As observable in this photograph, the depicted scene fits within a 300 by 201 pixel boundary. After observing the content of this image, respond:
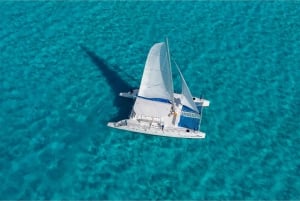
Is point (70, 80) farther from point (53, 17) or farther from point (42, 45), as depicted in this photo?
point (53, 17)

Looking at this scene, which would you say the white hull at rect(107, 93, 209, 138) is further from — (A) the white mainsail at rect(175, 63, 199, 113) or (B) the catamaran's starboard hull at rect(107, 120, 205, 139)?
(A) the white mainsail at rect(175, 63, 199, 113)

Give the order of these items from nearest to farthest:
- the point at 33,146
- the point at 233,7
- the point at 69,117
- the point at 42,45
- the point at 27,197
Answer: the point at 27,197
the point at 33,146
the point at 69,117
the point at 42,45
the point at 233,7

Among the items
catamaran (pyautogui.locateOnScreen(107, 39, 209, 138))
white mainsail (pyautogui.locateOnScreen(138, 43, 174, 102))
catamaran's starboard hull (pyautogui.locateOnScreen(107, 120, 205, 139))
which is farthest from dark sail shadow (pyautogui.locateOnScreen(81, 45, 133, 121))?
white mainsail (pyautogui.locateOnScreen(138, 43, 174, 102))

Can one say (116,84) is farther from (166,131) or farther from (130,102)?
(166,131)

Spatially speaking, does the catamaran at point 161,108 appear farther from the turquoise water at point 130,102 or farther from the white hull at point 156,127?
the turquoise water at point 130,102

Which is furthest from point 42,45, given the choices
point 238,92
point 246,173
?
point 246,173

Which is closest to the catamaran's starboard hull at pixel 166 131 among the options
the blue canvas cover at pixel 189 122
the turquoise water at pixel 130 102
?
the blue canvas cover at pixel 189 122

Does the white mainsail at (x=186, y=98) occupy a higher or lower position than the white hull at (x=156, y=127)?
higher
